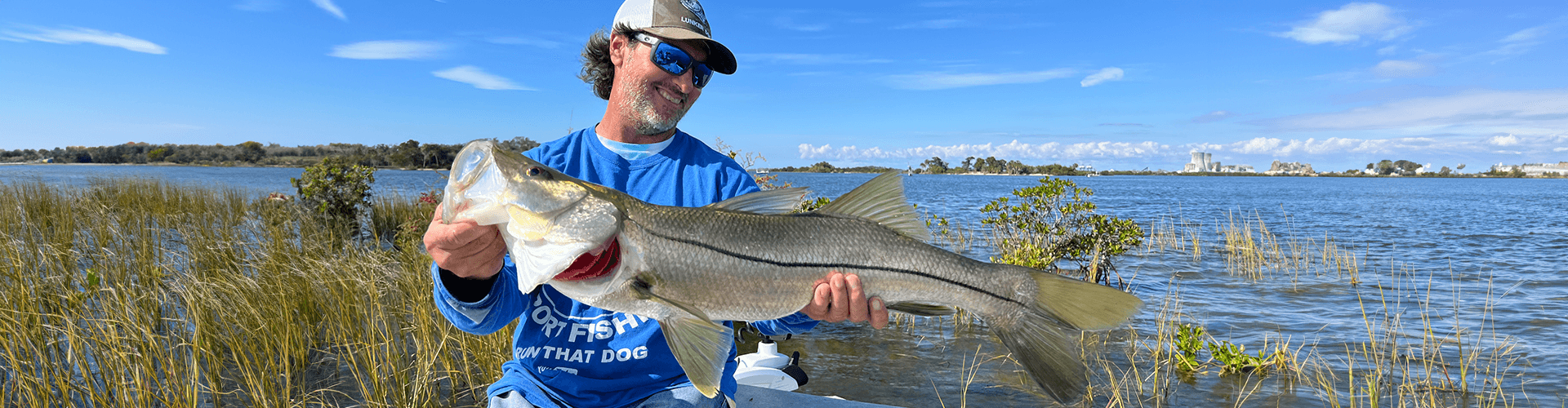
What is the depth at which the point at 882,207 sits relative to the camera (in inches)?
84.0

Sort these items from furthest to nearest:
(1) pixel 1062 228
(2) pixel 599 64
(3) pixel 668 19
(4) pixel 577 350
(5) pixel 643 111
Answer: (1) pixel 1062 228 → (2) pixel 599 64 → (5) pixel 643 111 → (3) pixel 668 19 → (4) pixel 577 350

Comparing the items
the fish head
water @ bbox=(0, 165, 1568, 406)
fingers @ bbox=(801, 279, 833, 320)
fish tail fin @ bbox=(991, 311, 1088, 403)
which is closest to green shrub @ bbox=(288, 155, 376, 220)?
water @ bbox=(0, 165, 1568, 406)

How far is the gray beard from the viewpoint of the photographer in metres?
2.74

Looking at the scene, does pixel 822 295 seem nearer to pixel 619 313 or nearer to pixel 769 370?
pixel 619 313

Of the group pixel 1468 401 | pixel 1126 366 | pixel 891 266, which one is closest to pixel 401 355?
pixel 891 266

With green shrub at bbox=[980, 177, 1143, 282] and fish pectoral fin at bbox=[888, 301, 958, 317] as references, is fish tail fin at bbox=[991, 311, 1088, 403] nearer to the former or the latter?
fish pectoral fin at bbox=[888, 301, 958, 317]

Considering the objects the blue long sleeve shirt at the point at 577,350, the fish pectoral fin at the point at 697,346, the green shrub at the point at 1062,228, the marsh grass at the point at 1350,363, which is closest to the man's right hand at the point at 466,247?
the blue long sleeve shirt at the point at 577,350

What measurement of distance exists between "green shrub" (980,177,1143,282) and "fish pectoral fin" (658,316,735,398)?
6438 millimetres

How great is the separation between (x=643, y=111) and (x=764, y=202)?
2.95ft

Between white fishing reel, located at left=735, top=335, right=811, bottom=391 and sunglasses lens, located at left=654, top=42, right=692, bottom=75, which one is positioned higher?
sunglasses lens, located at left=654, top=42, right=692, bottom=75

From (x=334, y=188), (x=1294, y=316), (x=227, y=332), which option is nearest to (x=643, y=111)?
(x=227, y=332)

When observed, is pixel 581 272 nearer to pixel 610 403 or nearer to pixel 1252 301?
pixel 610 403

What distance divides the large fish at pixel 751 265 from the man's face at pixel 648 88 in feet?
2.73

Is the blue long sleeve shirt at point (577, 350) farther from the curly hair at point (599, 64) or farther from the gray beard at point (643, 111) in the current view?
the curly hair at point (599, 64)
